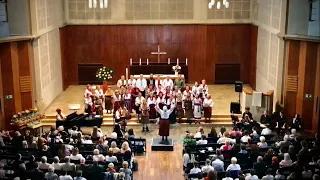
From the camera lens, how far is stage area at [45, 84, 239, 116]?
22594 millimetres

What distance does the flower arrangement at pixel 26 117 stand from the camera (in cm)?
1908

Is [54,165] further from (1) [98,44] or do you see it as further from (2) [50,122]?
(1) [98,44]

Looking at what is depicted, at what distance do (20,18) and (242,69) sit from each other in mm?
13476

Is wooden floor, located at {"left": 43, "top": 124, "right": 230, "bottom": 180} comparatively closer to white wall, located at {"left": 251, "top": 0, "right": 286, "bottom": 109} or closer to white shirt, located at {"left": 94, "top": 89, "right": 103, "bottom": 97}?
white shirt, located at {"left": 94, "top": 89, "right": 103, "bottom": 97}

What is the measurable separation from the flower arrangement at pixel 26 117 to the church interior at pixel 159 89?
0.06 metres

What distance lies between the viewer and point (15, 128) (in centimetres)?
1939

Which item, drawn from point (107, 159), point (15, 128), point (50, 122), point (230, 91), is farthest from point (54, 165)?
point (230, 91)

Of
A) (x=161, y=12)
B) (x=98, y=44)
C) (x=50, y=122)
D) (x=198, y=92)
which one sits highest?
(x=161, y=12)

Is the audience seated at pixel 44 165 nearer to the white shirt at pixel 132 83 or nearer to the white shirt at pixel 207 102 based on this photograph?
the white shirt at pixel 207 102

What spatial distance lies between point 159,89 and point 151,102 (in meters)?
1.12

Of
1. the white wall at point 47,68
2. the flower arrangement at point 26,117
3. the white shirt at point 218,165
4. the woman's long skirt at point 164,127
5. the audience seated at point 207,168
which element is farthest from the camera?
the white wall at point 47,68

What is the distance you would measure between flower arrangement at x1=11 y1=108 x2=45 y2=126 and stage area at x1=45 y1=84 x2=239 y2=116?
200 cm

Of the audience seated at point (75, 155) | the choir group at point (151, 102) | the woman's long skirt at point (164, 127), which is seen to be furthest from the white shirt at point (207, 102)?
the audience seated at point (75, 155)

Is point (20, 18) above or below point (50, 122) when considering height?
above
